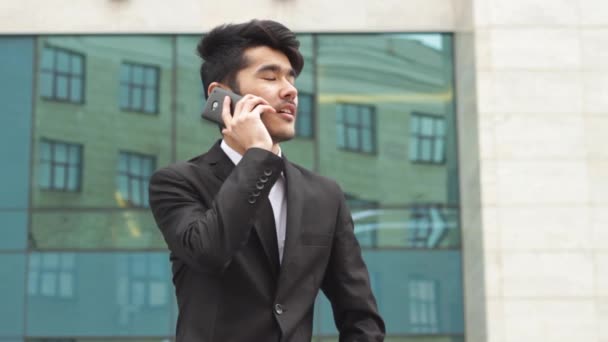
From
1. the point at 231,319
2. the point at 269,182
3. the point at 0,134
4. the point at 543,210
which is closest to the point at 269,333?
the point at 231,319

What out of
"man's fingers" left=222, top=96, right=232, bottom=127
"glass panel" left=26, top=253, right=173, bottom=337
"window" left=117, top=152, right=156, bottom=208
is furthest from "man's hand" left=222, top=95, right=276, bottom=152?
"window" left=117, top=152, right=156, bottom=208

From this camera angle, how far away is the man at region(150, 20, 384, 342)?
324 cm

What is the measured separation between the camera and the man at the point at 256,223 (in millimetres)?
3238

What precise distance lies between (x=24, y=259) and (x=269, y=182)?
15.8 meters

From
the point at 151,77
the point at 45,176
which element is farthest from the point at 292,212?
the point at 45,176

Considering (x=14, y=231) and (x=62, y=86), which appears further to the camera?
(x=62, y=86)

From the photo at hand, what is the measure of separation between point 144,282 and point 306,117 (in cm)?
350

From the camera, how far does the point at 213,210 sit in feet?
10.6

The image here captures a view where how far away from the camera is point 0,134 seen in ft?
62.3

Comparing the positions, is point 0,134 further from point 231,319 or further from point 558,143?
point 231,319

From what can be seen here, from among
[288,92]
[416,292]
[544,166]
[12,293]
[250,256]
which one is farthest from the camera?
[416,292]

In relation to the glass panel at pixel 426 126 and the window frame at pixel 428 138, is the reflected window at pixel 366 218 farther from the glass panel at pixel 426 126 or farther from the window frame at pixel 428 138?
the glass panel at pixel 426 126

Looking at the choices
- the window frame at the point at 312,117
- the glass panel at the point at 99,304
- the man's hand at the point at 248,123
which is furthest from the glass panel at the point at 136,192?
the man's hand at the point at 248,123

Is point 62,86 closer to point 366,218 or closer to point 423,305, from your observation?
point 366,218
